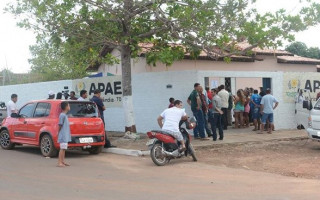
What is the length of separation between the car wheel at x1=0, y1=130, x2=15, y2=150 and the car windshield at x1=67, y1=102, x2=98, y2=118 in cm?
275

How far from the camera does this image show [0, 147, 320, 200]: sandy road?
22.1 feet

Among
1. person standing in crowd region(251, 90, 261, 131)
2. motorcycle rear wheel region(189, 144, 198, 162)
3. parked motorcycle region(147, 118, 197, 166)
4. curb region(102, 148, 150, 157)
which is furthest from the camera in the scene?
person standing in crowd region(251, 90, 261, 131)

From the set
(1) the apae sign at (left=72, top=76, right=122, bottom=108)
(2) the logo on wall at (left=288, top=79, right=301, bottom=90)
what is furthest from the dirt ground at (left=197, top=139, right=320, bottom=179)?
(1) the apae sign at (left=72, top=76, right=122, bottom=108)

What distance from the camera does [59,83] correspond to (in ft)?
63.7

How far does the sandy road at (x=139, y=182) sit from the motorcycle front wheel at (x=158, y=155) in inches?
6.9

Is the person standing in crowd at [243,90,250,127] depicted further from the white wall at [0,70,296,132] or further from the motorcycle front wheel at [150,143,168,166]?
the motorcycle front wheel at [150,143,168,166]

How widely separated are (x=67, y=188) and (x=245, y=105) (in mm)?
10860

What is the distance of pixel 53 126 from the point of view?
425 inches

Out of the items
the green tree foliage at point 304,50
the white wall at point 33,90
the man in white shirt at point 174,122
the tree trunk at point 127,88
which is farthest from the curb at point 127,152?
the green tree foliage at point 304,50

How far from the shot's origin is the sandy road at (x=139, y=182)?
6730 millimetres

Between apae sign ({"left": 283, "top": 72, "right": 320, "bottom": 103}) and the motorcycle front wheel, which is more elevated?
apae sign ({"left": 283, "top": 72, "right": 320, "bottom": 103})

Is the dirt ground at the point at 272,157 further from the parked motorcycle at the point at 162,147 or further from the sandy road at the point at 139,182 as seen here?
the parked motorcycle at the point at 162,147

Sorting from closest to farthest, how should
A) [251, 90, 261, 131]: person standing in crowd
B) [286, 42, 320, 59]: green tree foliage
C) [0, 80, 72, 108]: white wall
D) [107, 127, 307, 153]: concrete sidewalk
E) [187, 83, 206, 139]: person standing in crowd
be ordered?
[107, 127, 307, 153]: concrete sidewalk < [187, 83, 206, 139]: person standing in crowd < [251, 90, 261, 131]: person standing in crowd < [0, 80, 72, 108]: white wall < [286, 42, 320, 59]: green tree foliage

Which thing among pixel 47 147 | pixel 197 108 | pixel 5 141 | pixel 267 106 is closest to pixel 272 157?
pixel 197 108
